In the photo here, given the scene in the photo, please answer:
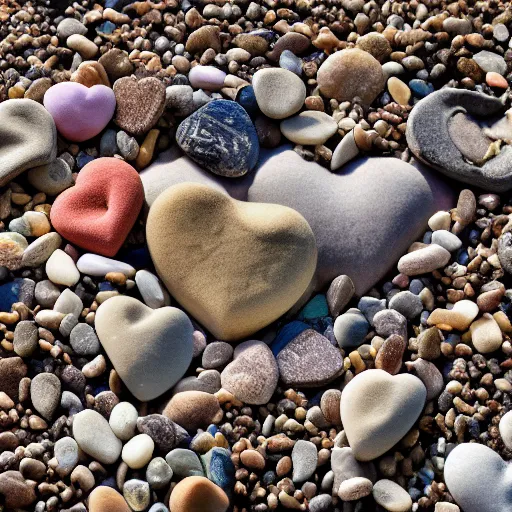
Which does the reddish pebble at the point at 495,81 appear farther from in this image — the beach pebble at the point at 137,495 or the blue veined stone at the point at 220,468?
the beach pebble at the point at 137,495

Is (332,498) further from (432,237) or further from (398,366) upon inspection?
(432,237)

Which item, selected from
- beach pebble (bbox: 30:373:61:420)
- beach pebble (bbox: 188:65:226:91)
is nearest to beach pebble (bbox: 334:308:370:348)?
beach pebble (bbox: 30:373:61:420)

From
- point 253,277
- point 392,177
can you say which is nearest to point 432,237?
point 392,177

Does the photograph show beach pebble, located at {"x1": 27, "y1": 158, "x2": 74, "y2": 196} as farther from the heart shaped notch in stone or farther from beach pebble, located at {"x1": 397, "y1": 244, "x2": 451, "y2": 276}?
beach pebble, located at {"x1": 397, "y1": 244, "x2": 451, "y2": 276}

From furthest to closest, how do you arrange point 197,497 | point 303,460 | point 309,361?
point 309,361 → point 303,460 → point 197,497

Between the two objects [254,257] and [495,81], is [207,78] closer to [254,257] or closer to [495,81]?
[254,257]

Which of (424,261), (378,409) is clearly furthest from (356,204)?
(378,409)

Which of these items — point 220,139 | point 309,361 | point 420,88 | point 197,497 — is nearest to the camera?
point 197,497
